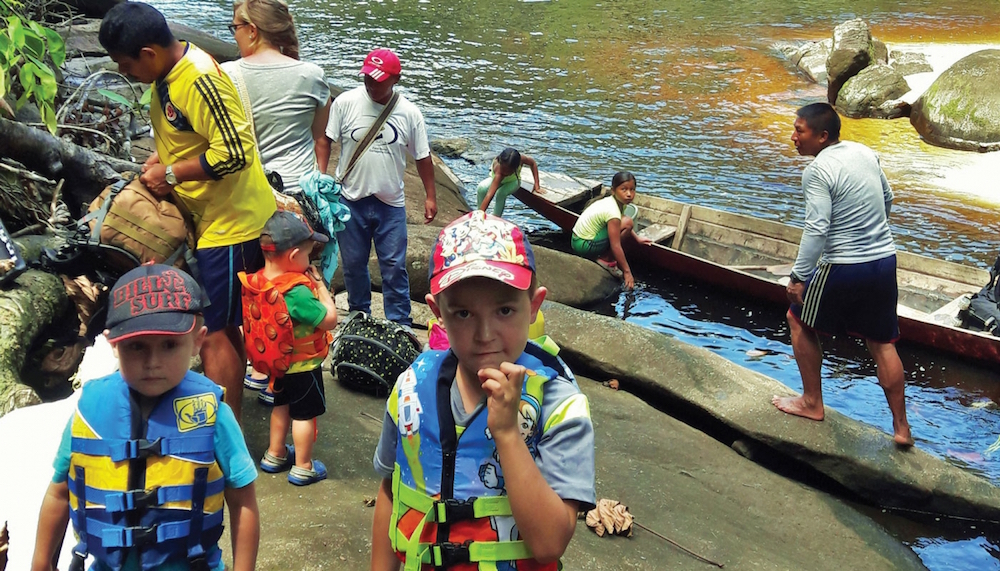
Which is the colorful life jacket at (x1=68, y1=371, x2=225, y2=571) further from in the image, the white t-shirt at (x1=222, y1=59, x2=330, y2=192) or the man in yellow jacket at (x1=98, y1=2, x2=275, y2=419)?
the white t-shirt at (x1=222, y1=59, x2=330, y2=192)

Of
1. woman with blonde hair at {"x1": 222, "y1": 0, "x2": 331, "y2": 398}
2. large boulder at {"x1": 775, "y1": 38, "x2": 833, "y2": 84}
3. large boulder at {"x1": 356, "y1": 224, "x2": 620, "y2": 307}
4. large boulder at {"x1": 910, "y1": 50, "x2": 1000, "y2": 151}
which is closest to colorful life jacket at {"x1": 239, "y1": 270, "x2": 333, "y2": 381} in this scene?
woman with blonde hair at {"x1": 222, "y1": 0, "x2": 331, "y2": 398}

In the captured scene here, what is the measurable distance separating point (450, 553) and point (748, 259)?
1023 centimetres

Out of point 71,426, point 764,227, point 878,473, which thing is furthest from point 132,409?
point 764,227

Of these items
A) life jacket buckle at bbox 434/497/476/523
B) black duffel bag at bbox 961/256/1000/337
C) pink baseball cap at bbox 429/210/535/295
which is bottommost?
black duffel bag at bbox 961/256/1000/337

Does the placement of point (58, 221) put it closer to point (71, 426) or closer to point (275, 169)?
point (275, 169)

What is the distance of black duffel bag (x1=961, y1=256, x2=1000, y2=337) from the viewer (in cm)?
882

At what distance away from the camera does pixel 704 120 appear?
19.5m

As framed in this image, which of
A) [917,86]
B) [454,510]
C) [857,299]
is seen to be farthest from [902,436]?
[917,86]

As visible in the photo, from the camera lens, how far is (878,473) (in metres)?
6.36

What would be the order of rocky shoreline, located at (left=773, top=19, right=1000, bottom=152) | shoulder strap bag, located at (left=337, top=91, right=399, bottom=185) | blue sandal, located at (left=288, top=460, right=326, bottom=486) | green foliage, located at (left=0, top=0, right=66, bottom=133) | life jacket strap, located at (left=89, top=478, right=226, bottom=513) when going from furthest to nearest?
rocky shoreline, located at (left=773, top=19, right=1000, bottom=152) < shoulder strap bag, located at (left=337, top=91, right=399, bottom=185) < green foliage, located at (left=0, top=0, right=66, bottom=133) < blue sandal, located at (left=288, top=460, right=326, bottom=486) < life jacket strap, located at (left=89, top=478, right=226, bottom=513)

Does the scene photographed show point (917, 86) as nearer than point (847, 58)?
No

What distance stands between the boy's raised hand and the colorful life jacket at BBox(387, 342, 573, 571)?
125mm

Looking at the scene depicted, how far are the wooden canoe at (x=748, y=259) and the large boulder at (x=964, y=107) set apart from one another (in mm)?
7795

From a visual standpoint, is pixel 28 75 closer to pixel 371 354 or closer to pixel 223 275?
pixel 223 275
